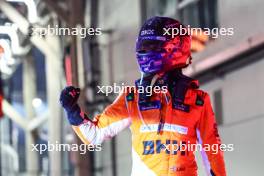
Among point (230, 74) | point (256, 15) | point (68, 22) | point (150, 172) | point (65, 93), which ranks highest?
point (68, 22)

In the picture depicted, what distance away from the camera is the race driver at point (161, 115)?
2025 millimetres

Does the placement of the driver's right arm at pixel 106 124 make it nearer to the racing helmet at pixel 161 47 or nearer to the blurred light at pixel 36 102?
the racing helmet at pixel 161 47

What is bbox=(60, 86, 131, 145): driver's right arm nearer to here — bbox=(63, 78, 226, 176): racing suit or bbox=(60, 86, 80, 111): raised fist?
bbox=(63, 78, 226, 176): racing suit

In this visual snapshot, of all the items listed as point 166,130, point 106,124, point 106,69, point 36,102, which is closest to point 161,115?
→ point 166,130

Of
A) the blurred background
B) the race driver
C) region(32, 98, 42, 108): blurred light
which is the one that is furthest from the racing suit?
region(32, 98, 42, 108): blurred light

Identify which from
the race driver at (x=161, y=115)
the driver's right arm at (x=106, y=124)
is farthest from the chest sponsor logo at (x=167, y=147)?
the driver's right arm at (x=106, y=124)

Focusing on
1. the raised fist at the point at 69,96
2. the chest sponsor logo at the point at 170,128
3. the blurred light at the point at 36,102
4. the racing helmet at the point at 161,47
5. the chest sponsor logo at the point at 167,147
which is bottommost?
the chest sponsor logo at the point at 167,147

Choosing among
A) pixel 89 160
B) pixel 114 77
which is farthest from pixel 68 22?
pixel 89 160

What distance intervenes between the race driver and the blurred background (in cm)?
23

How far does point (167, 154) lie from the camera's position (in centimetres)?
202

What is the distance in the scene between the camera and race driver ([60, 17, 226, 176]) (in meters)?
2.03

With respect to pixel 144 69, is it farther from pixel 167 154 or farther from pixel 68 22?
A: pixel 68 22

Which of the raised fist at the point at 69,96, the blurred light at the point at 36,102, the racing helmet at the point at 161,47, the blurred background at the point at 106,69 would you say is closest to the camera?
the raised fist at the point at 69,96

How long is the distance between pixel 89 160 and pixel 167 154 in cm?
381
